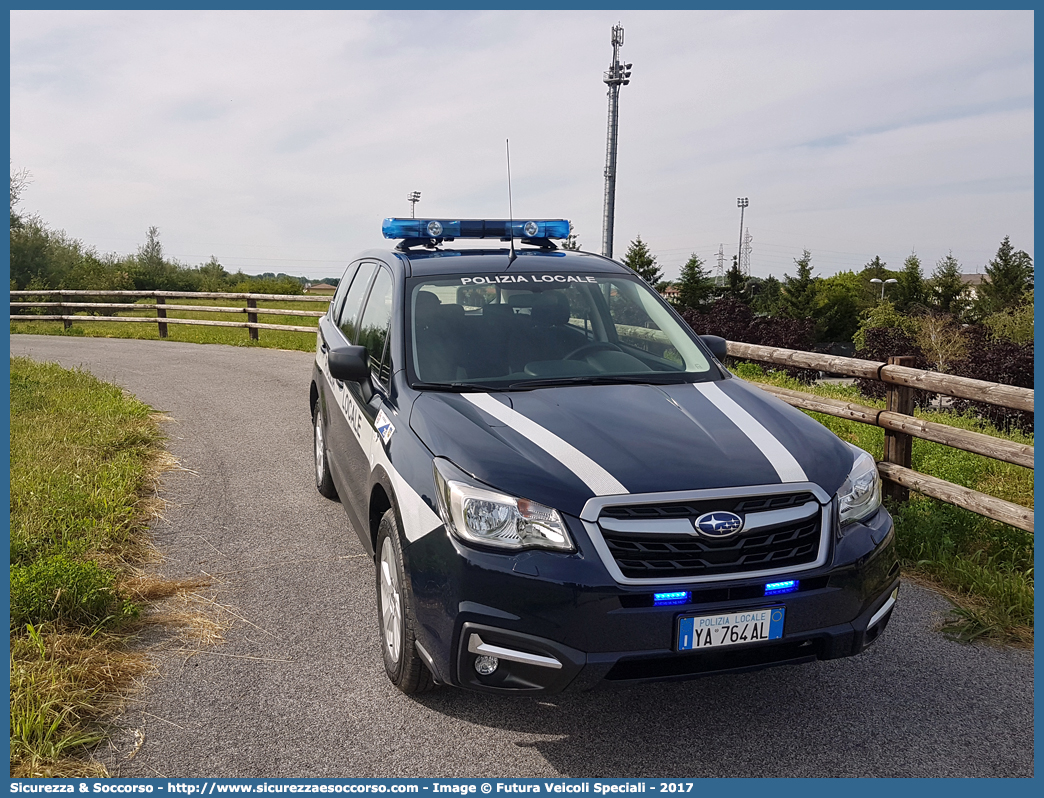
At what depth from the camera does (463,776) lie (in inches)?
120

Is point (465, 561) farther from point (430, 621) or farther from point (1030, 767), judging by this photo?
point (1030, 767)

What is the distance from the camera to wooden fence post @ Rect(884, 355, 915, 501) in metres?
5.68

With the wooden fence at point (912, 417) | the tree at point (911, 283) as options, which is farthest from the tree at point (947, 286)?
the wooden fence at point (912, 417)

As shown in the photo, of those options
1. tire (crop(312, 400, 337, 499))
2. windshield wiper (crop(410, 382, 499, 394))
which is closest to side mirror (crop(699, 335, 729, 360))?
windshield wiper (crop(410, 382, 499, 394))

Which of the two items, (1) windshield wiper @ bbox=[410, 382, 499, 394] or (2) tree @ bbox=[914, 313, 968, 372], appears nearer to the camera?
(1) windshield wiper @ bbox=[410, 382, 499, 394]

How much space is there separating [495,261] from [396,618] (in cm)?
227

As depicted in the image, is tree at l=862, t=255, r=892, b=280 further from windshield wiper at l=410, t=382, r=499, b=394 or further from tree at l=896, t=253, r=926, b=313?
windshield wiper at l=410, t=382, r=499, b=394

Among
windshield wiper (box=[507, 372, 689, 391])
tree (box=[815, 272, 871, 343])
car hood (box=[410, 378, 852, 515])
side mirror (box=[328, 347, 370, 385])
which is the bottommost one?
car hood (box=[410, 378, 852, 515])

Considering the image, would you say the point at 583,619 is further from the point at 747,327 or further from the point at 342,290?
the point at 747,327

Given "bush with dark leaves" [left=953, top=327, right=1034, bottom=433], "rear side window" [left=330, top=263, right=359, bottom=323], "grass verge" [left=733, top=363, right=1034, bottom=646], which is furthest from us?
"bush with dark leaves" [left=953, top=327, right=1034, bottom=433]

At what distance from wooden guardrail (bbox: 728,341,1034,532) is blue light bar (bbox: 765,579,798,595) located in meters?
2.36

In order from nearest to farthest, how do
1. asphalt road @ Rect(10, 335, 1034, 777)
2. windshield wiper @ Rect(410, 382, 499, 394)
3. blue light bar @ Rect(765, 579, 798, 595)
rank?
blue light bar @ Rect(765, 579, 798, 595)
asphalt road @ Rect(10, 335, 1034, 777)
windshield wiper @ Rect(410, 382, 499, 394)
